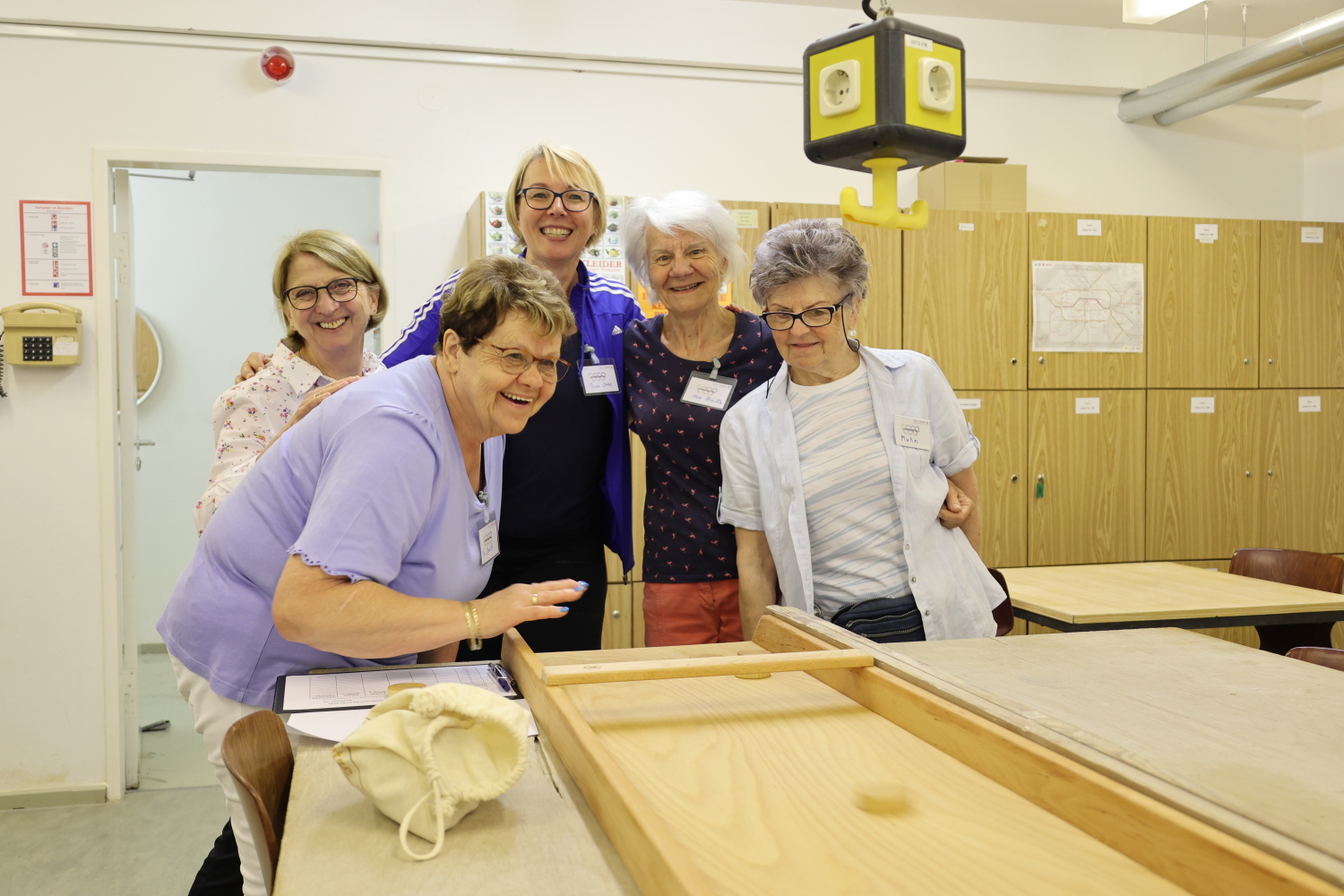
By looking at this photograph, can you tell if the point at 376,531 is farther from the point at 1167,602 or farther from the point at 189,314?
the point at 189,314

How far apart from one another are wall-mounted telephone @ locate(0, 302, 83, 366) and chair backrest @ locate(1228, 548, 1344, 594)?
15.3ft

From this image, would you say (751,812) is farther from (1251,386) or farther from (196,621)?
(1251,386)

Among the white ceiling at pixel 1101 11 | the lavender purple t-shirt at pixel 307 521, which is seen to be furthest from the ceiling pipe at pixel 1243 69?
the lavender purple t-shirt at pixel 307 521

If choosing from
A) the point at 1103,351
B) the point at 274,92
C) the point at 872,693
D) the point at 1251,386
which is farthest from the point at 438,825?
the point at 1251,386

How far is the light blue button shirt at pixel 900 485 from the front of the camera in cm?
190

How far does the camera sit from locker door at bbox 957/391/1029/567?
421 cm

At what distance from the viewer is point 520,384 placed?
1591 mm

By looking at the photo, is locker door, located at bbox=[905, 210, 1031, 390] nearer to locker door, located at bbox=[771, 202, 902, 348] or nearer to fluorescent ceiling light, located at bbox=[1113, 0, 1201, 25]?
locker door, located at bbox=[771, 202, 902, 348]

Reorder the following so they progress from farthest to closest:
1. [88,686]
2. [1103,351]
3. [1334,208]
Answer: [1334,208], [1103,351], [88,686]

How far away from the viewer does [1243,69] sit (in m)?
4.28

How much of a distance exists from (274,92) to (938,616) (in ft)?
11.4

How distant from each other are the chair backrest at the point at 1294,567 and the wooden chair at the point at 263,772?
3.59 metres

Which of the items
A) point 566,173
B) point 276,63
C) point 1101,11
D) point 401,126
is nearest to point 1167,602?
point 566,173

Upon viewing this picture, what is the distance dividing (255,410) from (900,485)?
56.7 inches
